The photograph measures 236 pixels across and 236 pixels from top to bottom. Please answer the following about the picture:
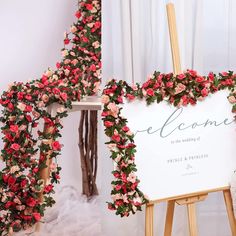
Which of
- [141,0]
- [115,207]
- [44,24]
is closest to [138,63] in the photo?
[141,0]

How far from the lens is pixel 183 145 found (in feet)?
5.67

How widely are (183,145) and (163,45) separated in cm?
72

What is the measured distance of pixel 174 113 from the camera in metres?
1.71

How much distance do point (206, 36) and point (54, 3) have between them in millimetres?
1153

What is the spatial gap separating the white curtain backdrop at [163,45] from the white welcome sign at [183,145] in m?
0.51

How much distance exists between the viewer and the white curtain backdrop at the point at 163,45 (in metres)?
2.24

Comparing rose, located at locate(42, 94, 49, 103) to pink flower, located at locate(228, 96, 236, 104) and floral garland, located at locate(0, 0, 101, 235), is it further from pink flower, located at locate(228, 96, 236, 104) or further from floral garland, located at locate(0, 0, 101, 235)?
pink flower, located at locate(228, 96, 236, 104)

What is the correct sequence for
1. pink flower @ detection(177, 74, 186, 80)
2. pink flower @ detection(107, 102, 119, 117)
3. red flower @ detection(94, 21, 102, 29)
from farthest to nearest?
red flower @ detection(94, 21, 102, 29)
pink flower @ detection(177, 74, 186, 80)
pink flower @ detection(107, 102, 119, 117)

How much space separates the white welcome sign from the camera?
166cm

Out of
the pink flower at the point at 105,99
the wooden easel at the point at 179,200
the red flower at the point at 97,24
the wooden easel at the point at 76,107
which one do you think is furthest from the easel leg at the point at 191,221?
the red flower at the point at 97,24

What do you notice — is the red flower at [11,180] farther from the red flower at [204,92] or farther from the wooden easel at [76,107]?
the red flower at [204,92]

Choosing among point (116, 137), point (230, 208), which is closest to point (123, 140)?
point (116, 137)

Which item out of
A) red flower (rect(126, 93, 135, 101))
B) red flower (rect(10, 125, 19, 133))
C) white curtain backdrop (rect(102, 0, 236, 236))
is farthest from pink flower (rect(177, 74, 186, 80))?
red flower (rect(10, 125, 19, 133))

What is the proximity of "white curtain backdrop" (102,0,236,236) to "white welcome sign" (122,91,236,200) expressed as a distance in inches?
20.1
